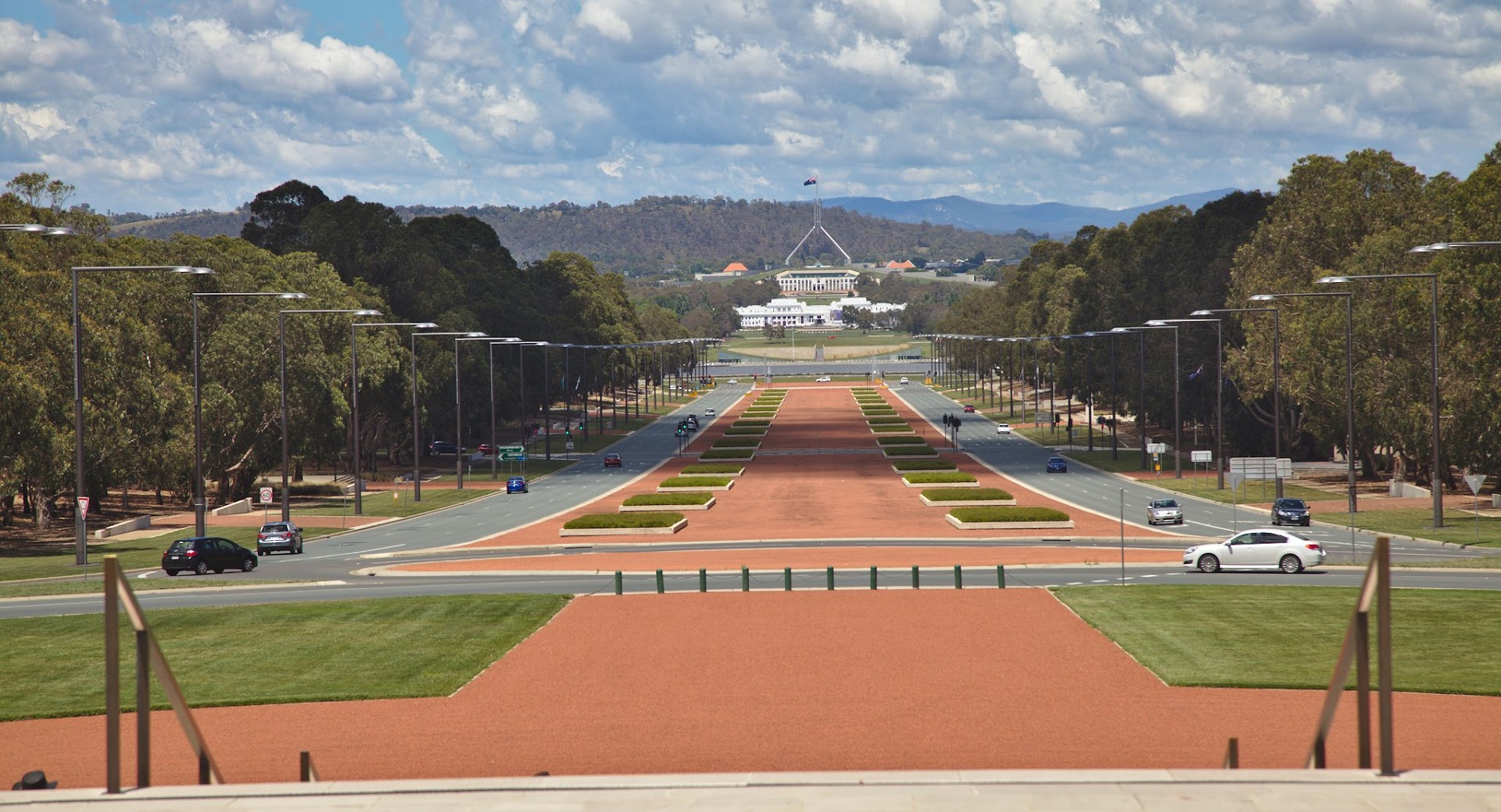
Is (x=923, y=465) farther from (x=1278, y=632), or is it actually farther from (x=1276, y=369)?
(x=1278, y=632)

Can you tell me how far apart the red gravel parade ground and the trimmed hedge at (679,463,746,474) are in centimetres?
5742

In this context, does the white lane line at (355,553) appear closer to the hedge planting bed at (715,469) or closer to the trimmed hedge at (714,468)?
the hedge planting bed at (715,469)

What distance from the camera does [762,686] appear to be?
30078mm

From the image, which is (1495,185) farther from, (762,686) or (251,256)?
(251,256)

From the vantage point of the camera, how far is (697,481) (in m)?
94.0

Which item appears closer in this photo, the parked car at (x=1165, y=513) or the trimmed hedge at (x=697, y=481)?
the parked car at (x=1165, y=513)

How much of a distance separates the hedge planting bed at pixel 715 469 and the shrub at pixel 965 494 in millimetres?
19144

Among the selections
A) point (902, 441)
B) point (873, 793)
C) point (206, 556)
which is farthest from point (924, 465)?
point (873, 793)

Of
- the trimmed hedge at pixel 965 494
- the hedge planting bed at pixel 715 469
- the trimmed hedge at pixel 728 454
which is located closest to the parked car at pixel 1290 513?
the trimmed hedge at pixel 965 494

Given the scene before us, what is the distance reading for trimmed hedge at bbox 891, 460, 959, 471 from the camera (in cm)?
10063

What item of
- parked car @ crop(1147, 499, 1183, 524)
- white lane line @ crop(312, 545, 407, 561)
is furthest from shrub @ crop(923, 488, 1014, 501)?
white lane line @ crop(312, 545, 407, 561)

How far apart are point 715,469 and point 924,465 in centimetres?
1421

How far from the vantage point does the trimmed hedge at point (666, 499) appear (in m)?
80.1

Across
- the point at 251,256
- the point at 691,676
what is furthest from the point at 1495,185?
the point at 251,256
